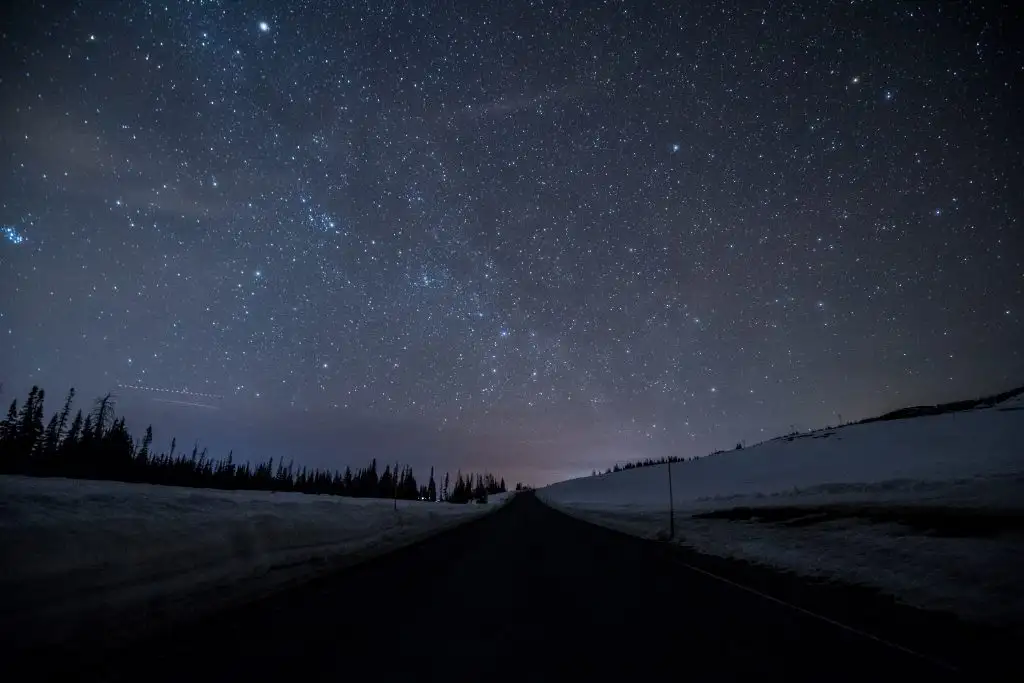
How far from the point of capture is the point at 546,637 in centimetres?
515

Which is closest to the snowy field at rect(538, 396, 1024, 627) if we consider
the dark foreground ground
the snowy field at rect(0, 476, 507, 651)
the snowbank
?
the snowbank

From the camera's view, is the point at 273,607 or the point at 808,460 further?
the point at 808,460

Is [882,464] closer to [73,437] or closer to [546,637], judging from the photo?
[546,637]

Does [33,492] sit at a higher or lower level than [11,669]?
higher

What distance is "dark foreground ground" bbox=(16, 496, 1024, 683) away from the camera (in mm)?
3939

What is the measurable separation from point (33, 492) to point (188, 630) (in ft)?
28.9

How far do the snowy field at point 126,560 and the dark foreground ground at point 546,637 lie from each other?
80cm

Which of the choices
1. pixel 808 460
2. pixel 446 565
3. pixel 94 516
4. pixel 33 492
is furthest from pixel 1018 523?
pixel 808 460

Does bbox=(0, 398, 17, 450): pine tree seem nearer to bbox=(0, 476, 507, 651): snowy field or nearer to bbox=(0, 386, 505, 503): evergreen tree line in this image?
bbox=(0, 386, 505, 503): evergreen tree line

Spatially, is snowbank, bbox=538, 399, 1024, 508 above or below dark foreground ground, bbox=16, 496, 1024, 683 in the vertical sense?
above

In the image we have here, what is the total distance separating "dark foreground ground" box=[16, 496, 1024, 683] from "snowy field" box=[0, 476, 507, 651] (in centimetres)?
80

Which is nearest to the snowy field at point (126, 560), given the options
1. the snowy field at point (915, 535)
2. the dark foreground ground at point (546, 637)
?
the dark foreground ground at point (546, 637)

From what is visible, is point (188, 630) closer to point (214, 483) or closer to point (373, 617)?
point (373, 617)

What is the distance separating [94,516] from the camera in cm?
817
